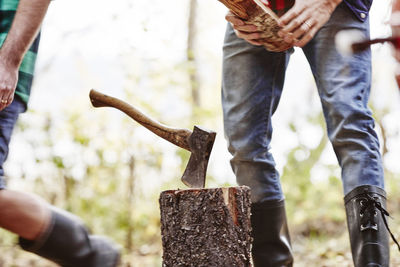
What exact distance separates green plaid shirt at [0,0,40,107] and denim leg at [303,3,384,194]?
4.38ft

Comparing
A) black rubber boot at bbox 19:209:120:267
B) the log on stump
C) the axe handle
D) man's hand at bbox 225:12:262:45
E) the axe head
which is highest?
man's hand at bbox 225:12:262:45

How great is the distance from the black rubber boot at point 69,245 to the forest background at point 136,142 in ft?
7.92

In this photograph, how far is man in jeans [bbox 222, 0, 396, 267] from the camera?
2.22 metres

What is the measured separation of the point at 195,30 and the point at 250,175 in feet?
16.8

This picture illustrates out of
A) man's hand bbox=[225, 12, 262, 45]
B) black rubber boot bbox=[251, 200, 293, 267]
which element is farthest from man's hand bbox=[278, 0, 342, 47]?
black rubber boot bbox=[251, 200, 293, 267]

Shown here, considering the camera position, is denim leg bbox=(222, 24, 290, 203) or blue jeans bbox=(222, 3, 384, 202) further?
denim leg bbox=(222, 24, 290, 203)

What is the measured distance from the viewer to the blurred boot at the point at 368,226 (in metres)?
2.12

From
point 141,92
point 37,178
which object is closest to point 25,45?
point 141,92

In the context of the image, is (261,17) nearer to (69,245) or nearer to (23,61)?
(23,61)

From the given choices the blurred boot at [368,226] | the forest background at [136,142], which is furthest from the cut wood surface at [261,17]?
the forest background at [136,142]

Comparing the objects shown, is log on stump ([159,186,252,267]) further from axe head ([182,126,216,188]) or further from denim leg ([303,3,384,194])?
denim leg ([303,3,384,194])

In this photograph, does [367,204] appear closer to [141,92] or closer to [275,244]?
[275,244]

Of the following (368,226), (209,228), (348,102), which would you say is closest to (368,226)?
(368,226)

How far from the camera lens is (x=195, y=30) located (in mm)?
7473
